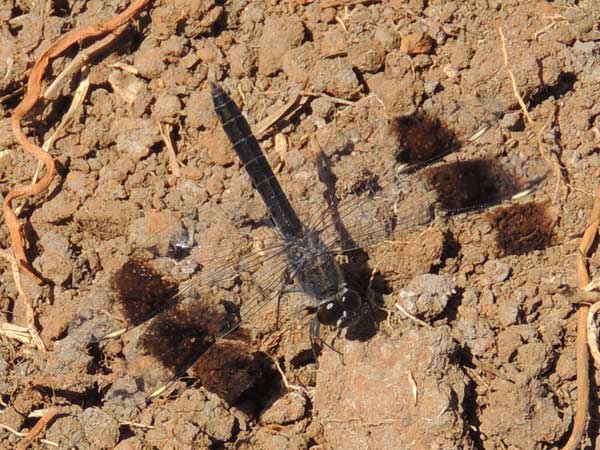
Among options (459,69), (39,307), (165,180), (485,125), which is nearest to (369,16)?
(459,69)

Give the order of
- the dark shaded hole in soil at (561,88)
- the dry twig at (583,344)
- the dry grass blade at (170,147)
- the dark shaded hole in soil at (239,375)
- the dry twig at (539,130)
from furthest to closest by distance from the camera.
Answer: the dry grass blade at (170,147)
the dark shaded hole in soil at (561,88)
the dry twig at (539,130)
the dark shaded hole in soil at (239,375)
the dry twig at (583,344)

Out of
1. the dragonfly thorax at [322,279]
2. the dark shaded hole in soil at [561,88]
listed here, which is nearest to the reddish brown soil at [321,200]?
the dark shaded hole in soil at [561,88]

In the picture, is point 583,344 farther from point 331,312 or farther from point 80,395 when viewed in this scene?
point 80,395

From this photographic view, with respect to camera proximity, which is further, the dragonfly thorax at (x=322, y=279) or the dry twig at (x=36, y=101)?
the dry twig at (x=36, y=101)

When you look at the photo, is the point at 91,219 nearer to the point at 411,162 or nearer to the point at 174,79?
the point at 174,79

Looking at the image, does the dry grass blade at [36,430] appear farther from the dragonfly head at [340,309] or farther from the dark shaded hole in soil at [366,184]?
the dark shaded hole in soil at [366,184]

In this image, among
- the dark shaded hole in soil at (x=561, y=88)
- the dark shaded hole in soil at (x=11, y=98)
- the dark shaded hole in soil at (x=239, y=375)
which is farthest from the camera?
the dark shaded hole in soil at (x=11, y=98)

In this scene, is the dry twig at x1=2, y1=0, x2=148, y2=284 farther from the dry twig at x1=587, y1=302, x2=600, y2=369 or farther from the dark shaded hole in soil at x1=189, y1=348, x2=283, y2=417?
the dry twig at x1=587, y1=302, x2=600, y2=369

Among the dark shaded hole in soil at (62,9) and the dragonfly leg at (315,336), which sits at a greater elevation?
the dark shaded hole in soil at (62,9)

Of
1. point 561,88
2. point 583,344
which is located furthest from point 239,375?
point 561,88
